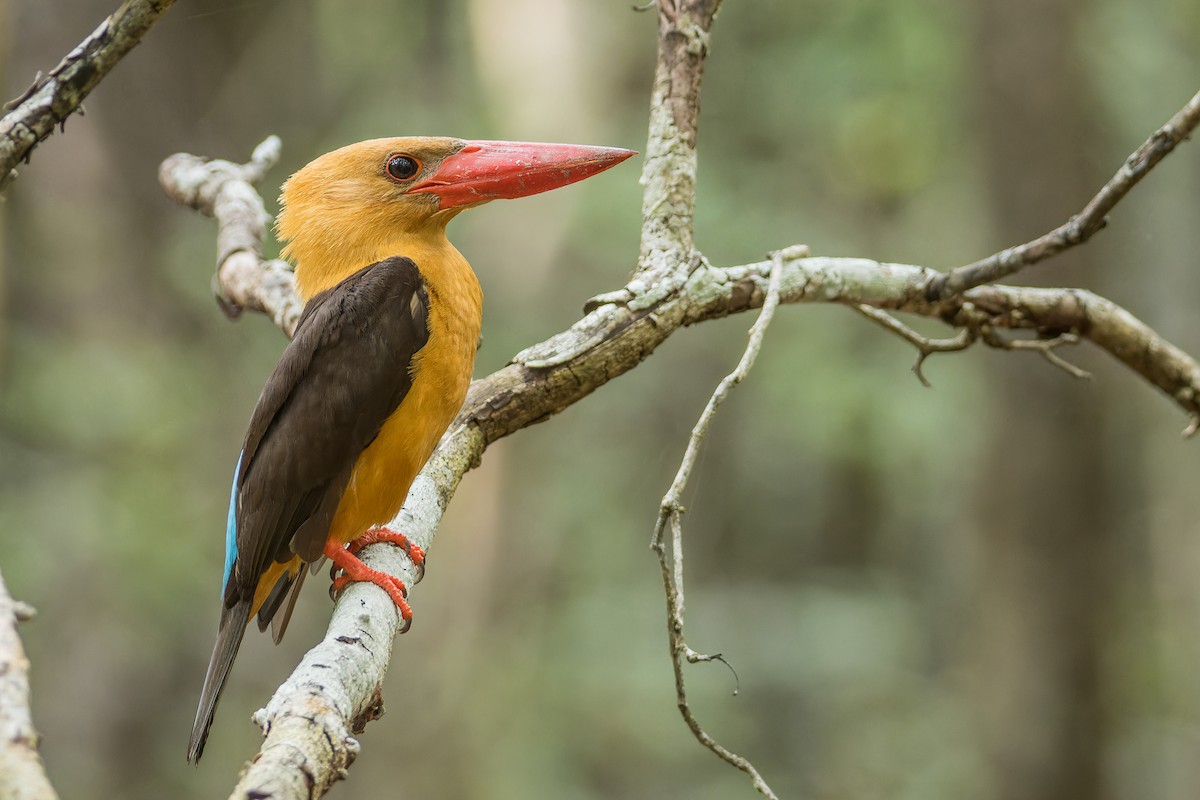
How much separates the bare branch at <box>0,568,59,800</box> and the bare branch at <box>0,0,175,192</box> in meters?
1.03

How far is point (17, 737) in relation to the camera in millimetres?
957

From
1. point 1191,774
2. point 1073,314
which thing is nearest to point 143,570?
point 1073,314

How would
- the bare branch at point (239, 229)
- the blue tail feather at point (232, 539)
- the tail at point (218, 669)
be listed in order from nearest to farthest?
the tail at point (218, 669) < the blue tail feather at point (232, 539) < the bare branch at point (239, 229)

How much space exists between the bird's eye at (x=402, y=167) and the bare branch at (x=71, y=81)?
3.46ft

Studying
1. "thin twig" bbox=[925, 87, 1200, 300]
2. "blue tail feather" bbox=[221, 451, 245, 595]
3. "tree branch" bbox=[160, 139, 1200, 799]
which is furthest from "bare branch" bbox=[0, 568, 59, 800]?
"thin twig" bbox=[925, 87, 1200, 300]

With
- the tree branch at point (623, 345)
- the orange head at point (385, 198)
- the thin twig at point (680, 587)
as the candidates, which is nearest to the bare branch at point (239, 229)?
the tree branch at point (623, 345)

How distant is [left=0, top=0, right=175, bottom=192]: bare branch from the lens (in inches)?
70.1

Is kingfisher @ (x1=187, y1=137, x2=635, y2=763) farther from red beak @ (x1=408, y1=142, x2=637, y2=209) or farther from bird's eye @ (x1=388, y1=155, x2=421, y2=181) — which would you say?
bird's eye @ (x1=388, y1=155, x2=421, y2=181)

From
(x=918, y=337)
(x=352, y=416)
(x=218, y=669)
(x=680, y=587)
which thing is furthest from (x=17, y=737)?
(x=918, y=337)

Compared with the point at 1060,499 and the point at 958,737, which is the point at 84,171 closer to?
the point at 1060,499

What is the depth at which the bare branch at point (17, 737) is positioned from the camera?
3.05 feet

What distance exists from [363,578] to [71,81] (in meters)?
1.01

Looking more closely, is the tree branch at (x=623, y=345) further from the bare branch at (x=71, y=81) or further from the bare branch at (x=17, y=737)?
the bare branch at (x=71, y=81)

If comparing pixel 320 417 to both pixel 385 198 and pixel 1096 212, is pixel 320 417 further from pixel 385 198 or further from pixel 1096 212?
pixel 1096 212
